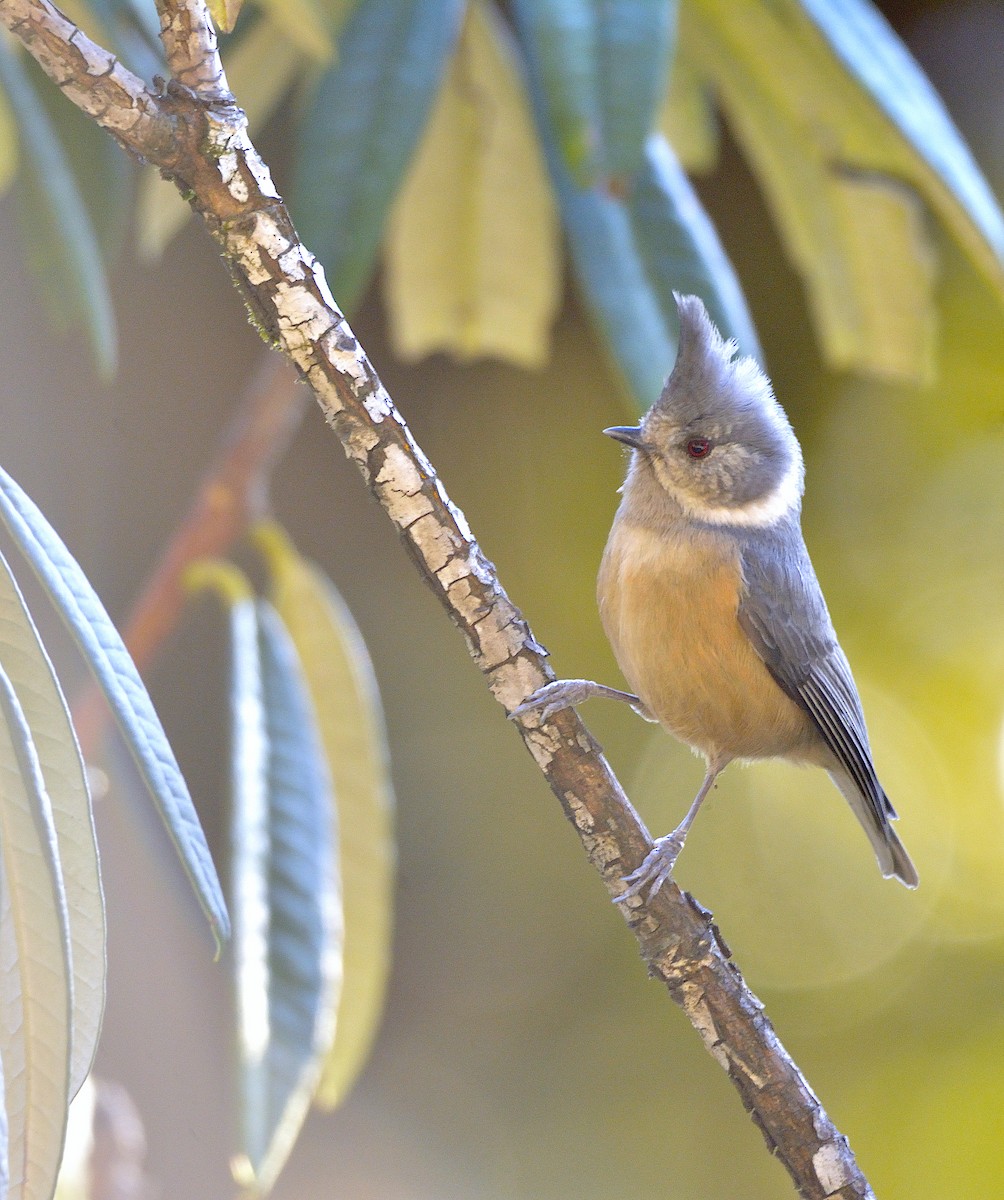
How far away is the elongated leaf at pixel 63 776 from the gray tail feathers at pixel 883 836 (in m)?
1.28

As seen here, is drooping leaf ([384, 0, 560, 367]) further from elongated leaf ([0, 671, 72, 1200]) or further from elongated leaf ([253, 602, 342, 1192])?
elongated leaf ([0, 671, 72, 1200])

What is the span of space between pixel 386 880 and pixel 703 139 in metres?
1.39

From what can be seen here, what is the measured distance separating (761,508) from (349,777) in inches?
30.8

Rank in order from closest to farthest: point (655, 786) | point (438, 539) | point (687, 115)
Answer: point (438, 539)
point (687, 115)
point (655, 786)

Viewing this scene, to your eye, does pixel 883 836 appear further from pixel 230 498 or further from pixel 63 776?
pixel 63 776

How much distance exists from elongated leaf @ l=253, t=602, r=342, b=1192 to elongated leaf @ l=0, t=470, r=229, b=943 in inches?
29.5

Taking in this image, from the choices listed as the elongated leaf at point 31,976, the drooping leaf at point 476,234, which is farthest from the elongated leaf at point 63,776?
the drooping leaf at point 476,234

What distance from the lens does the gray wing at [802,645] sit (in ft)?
5.58

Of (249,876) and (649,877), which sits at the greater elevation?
(249,876)

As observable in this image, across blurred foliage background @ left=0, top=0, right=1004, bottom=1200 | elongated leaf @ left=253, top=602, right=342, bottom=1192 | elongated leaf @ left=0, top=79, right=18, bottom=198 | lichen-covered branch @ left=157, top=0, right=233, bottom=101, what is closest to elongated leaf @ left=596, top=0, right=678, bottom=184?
lichen-covered branch @ left=157, top=0, right=233, bottom=101

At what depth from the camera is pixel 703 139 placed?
218 cm

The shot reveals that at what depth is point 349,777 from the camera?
2.01 metres

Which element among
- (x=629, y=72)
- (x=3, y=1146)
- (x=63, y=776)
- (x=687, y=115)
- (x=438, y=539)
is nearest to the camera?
(x=3, y=1146)

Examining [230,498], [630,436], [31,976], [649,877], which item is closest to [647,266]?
[630,436]
